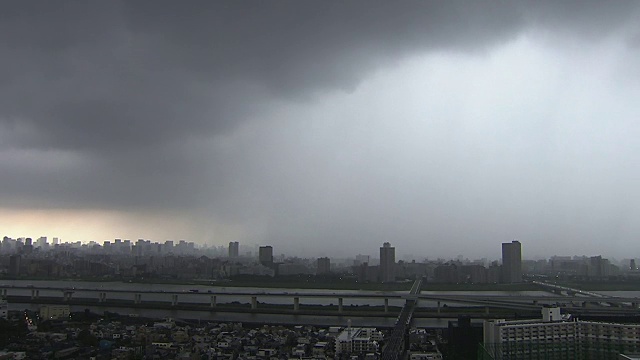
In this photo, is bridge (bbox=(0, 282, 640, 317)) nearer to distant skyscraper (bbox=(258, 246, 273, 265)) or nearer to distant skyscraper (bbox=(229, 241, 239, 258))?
distant skyscraper (bbox=(258, 246, 273, 265))

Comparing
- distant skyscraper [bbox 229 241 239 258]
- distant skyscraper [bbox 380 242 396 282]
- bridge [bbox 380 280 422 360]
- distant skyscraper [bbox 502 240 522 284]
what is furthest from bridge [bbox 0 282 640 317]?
distant skyscraper [bbox 229 241 239 258]

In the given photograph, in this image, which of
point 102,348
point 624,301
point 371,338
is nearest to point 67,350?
point 102,348

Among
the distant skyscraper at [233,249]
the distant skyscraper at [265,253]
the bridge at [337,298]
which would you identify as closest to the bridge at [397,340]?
the bridge at [337,298]

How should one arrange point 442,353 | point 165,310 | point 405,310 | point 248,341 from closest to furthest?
point 442,353 < point 248,341 < point 405,310 < point 165,310

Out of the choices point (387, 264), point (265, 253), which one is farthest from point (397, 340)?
point (265, 253)

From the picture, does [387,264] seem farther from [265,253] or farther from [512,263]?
[265,253]

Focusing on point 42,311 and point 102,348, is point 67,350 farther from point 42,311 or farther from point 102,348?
point 42,311
